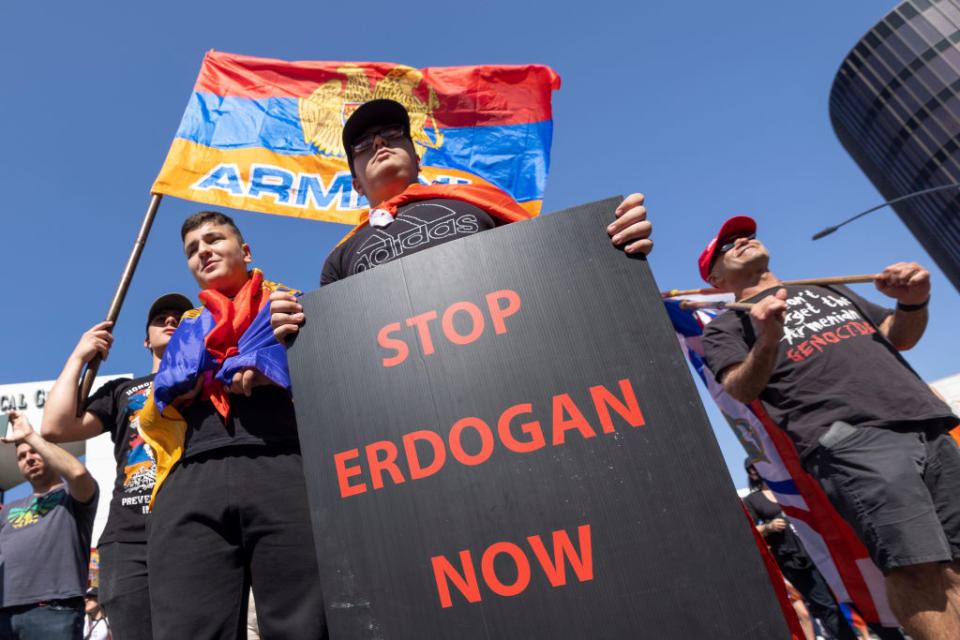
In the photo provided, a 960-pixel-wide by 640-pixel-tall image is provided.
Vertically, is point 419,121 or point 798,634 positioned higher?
point 419,121

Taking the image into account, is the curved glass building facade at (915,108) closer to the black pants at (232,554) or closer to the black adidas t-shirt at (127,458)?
the black adidas t-shirt at (127,458)

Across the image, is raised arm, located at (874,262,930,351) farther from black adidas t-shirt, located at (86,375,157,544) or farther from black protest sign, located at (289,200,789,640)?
black adidas t-shirt, located at (86,375,157,544)

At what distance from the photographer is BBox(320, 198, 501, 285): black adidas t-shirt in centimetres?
194

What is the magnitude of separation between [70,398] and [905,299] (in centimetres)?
362

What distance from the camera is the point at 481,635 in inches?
48.0

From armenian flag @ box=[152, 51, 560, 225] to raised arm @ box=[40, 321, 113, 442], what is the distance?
169cm

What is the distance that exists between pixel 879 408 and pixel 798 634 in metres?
1.13

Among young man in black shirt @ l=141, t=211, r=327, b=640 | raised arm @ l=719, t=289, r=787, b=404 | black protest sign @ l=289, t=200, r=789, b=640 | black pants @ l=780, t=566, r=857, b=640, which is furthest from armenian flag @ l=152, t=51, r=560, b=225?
black pants @ l=780, t=566, r=857, b=640

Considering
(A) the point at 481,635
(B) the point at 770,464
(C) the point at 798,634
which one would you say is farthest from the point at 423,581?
(B) the point at 770,464

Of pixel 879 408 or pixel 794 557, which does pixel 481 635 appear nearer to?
pixel 879 408

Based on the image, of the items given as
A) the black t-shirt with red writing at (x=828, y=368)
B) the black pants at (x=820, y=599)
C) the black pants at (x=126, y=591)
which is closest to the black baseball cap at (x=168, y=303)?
the black pants at (x=126, y=591)

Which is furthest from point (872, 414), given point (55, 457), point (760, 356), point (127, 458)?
point (55, 457)

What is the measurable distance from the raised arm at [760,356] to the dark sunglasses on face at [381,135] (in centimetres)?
163

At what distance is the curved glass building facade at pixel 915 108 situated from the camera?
42.9m
